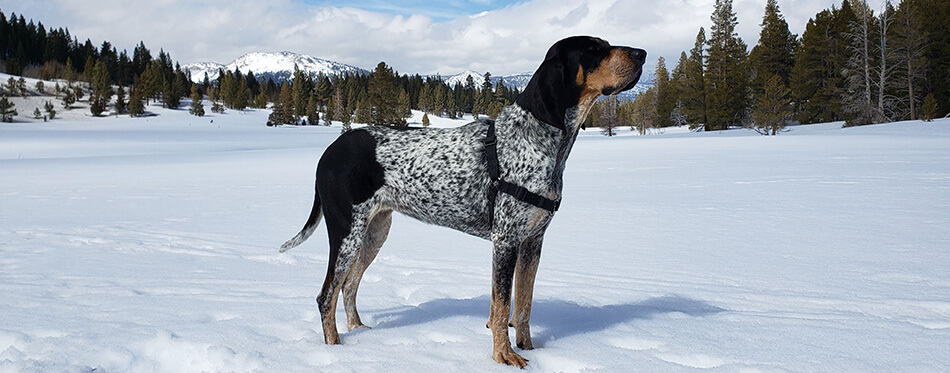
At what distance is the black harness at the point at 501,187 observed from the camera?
2.98 metres

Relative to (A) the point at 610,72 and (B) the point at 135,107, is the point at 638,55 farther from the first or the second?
(B) the point at 135,107

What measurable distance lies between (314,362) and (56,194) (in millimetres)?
12179

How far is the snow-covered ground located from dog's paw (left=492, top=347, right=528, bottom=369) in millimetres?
52

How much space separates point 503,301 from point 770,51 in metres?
54.7

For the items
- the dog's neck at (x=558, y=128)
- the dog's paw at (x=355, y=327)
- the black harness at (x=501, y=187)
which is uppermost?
the dog's neck at (x=558, y=128)

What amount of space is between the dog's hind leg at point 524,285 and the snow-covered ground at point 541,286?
0.62 feet

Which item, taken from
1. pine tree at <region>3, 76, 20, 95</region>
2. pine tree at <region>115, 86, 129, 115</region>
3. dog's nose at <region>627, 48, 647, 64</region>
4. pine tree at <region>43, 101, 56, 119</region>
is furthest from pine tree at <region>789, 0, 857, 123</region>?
pine tree at <region>3, 76, 20, 95</region>

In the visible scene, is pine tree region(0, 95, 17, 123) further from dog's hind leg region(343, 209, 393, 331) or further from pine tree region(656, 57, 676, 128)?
dog's hind leg region(343, 209, 393, 331)

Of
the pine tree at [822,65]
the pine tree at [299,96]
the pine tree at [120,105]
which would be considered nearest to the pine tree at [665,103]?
the pine tree at [822,65]

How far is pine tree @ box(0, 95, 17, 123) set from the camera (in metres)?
58.5

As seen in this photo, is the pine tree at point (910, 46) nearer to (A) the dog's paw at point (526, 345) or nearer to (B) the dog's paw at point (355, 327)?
(A) the dog's paw at point (526, 345)

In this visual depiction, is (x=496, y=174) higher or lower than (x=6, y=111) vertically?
lower

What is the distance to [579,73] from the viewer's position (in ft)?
9.70

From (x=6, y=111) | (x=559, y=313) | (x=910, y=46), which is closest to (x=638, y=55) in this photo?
(x=559, y=313)
